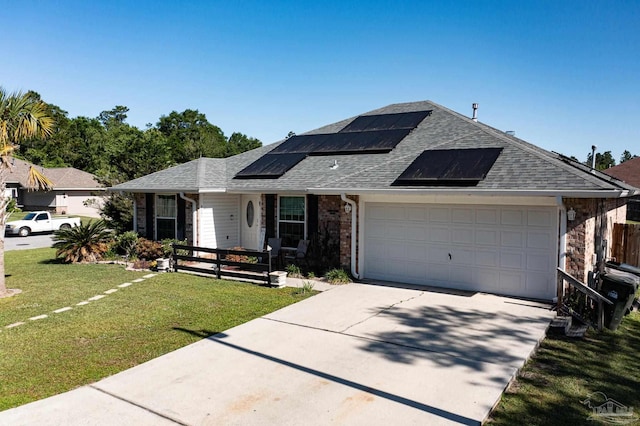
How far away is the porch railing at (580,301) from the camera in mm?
8008

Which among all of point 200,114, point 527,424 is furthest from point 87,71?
point 200,114

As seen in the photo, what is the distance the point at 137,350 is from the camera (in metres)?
6.89

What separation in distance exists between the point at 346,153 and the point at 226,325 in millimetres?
8368

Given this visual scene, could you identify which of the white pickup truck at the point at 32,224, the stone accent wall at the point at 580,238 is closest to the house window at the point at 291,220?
the stone accent wall at the point at 580,238

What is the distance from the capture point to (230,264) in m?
12.1

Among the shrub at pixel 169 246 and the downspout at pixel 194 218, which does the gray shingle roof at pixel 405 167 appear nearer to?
the downspout at pixel 194 218

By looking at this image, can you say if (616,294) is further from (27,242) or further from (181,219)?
(27,242)

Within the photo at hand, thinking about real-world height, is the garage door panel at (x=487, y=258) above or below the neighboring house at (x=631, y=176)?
below

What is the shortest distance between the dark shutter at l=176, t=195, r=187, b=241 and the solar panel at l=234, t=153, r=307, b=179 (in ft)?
7.06

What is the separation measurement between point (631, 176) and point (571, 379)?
33631mm

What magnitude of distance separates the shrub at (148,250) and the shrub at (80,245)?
130 cm

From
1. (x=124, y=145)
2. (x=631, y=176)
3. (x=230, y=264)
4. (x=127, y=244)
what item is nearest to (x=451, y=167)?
(x=230, y=264)

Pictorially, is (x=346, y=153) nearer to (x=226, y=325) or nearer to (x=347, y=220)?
(x=347, y=220)

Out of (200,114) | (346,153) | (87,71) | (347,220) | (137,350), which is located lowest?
(137,350)
